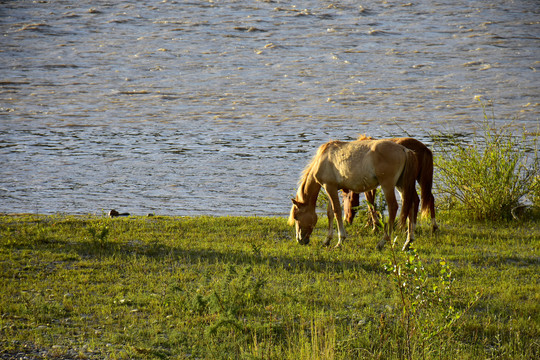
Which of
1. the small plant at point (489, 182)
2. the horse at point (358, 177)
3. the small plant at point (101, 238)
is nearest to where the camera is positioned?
the horse at point (358, 177)

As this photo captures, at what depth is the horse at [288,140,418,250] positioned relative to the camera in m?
8.73

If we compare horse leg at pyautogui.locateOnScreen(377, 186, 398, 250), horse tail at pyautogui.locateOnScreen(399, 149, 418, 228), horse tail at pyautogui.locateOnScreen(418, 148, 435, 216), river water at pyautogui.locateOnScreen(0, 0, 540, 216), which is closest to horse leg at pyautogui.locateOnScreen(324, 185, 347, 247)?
horse leg at pyautogui.locateOnScreen(377, 186, 398, 250)

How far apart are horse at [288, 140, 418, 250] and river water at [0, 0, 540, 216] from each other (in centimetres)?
330

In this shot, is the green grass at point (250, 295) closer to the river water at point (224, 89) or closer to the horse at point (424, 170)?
the horse at point (424, 170)

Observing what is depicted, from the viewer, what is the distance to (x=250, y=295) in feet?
23.0

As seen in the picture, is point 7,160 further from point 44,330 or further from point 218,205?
point 44,330

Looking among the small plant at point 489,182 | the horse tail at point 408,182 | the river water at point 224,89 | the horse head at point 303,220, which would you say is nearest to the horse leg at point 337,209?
the horse head at point 303,220

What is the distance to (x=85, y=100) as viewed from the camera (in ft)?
82.9

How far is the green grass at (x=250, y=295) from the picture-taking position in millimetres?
5793

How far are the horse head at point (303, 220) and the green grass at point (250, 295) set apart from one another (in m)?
0.20

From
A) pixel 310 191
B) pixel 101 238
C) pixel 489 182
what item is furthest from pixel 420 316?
pixel 489 182

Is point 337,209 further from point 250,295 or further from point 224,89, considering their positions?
point 224,89

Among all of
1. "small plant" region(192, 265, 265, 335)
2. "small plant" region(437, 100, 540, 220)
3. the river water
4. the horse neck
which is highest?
"small plant" region(192, 265, 265, 335)

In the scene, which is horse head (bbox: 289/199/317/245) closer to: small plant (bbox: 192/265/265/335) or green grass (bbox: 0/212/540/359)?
Result: green grass (bbox: 0/212/540/359)
